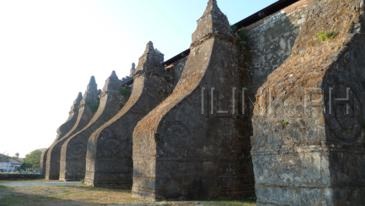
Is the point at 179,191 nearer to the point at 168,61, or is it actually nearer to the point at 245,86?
the point at 245,86

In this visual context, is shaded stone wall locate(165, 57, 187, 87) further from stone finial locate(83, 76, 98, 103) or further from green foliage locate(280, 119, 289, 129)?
stone finial locate(83, 76, 98, 103)

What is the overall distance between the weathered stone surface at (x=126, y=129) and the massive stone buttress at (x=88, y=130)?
10.2 ft

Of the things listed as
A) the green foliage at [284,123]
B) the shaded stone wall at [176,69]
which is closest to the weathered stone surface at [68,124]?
the shaded stone wall at [176,69]

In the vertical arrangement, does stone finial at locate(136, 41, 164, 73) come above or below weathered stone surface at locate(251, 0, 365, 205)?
above

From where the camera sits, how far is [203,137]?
9.18 m

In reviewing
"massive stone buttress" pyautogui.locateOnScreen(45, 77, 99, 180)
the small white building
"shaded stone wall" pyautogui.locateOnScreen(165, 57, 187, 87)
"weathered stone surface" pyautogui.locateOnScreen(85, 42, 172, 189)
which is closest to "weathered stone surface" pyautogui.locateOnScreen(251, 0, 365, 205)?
"shaded stone wall" pyautogui.locateOnScreen(165, 57, 187, 87)

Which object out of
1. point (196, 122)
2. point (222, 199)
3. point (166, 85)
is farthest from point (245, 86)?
point (166, 85)

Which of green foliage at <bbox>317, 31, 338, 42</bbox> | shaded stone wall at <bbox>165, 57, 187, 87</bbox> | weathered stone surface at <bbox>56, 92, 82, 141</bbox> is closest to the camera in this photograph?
green foliage at <bbox>317, 31, 338, 42</bbox>

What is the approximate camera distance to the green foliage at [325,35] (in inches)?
225

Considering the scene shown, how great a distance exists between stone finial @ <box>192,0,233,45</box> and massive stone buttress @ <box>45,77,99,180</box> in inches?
467

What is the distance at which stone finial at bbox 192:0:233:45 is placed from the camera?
9.88 meters

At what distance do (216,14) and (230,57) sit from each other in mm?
1223

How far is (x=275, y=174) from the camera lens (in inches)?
211

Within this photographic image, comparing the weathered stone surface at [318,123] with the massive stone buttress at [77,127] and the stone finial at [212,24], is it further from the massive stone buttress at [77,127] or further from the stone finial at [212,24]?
the massive stone buttress at [77,127]
